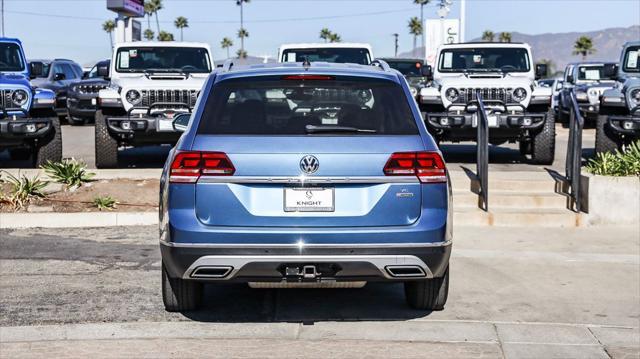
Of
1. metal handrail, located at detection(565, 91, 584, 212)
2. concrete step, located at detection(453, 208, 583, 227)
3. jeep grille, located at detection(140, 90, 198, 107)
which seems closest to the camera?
concrete step, located at detection(453, 208, 583, 227)

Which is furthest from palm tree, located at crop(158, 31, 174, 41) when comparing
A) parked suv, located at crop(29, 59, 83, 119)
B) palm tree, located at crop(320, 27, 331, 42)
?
parked suv, located at crop(29, 59, 83, 119)

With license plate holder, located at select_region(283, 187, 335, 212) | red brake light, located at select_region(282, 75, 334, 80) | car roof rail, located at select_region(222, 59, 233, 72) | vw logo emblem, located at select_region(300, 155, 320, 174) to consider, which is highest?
car roof rail, located at select_region(222, 59, 233, 72)

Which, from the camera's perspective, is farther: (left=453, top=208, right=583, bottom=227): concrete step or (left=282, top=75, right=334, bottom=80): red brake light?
(left=453, top=208, right=583, bottom=227): concrete step

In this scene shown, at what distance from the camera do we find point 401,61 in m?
24.4

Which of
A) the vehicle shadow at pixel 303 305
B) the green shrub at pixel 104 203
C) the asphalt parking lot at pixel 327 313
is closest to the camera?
the asphalt parking lot at pixel 327 313

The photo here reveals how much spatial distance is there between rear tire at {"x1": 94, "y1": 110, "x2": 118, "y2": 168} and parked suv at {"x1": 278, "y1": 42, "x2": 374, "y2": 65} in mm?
3773

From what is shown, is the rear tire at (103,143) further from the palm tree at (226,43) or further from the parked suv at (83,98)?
the palm tree at (226,43)

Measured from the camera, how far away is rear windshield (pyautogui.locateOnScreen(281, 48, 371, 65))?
53.6 ft

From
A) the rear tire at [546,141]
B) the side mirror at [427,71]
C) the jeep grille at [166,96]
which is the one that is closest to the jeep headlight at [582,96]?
the side mirror at [427,71]

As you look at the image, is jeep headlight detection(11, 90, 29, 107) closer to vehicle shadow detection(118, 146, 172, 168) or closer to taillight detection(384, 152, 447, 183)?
vehicle shadow detection(118, 146, 172, 168)

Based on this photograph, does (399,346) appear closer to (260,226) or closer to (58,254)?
(260,226)

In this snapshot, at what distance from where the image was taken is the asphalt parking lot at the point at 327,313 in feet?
19.5

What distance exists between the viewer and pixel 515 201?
1148cm

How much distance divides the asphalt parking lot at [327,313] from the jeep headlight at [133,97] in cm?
473
